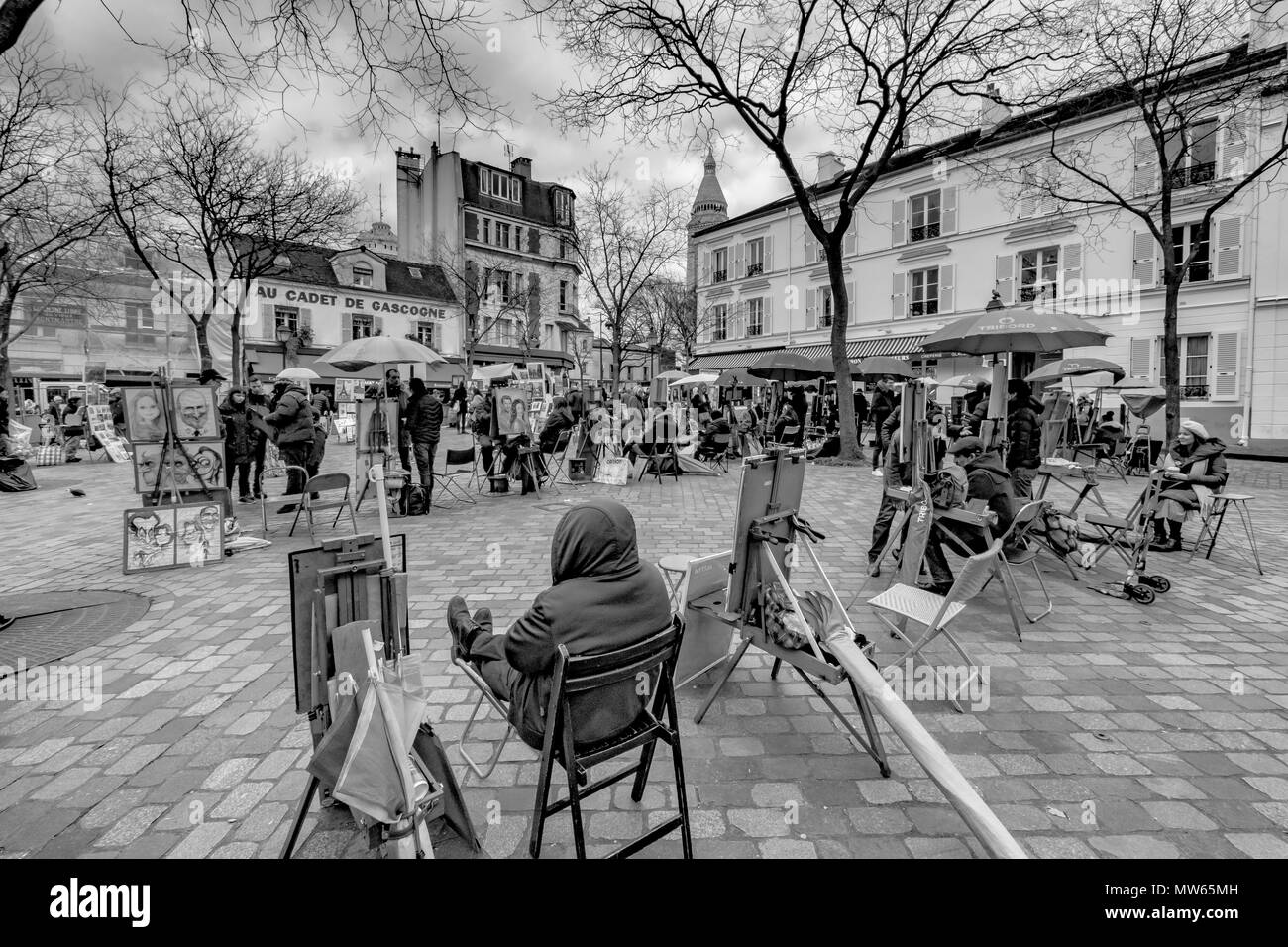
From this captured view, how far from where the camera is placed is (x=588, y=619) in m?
2.10

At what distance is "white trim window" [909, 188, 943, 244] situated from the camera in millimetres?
26844

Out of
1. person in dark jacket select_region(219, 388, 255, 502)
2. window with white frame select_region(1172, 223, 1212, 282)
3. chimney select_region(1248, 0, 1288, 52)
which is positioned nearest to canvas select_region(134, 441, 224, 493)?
person in dark jacket select_region(219, 388, 255, 502)

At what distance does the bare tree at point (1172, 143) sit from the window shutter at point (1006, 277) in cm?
226

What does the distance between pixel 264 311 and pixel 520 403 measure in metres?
31.0

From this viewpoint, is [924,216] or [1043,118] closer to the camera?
[1043,118]

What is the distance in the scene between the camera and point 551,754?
205 cm

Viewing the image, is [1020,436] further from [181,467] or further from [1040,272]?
[1040,272]

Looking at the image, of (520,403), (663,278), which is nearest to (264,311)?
(663,278)

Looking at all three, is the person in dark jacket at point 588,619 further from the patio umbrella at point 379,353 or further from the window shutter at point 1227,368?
the window shutter at point 1227,368

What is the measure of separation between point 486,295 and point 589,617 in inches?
1615

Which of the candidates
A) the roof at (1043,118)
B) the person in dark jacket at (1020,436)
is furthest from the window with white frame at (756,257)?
the person in dark jacket at (1020,436)

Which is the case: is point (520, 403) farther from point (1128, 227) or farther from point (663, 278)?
point (663, 278)

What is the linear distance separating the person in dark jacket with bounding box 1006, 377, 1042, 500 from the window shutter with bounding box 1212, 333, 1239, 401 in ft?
58.8

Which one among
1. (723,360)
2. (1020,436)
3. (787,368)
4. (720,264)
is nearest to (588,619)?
(1020,436)
